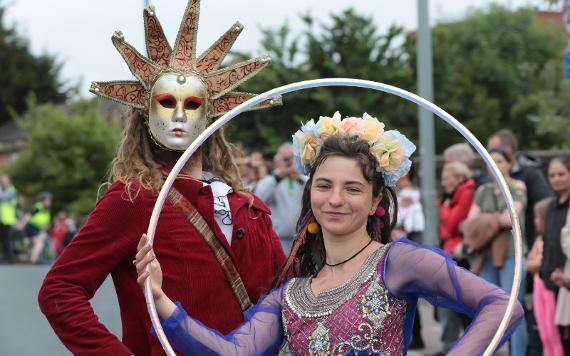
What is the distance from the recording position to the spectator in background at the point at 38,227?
26.6m

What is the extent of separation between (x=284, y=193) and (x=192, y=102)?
613cm

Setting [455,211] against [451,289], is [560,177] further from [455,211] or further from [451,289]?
[451,289]

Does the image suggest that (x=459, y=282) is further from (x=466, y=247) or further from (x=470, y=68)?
(x=470, y=68)

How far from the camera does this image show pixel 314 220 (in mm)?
3600

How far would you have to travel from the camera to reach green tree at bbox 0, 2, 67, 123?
57188mm

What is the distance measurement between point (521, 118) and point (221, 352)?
139 feet

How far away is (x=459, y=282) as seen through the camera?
3.19 meters

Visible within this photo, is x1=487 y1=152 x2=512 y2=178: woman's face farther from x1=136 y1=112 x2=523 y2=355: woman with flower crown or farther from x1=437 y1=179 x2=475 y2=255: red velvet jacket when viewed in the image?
x1=136 y1=112 x2=523 y2=355: woman with flower crown

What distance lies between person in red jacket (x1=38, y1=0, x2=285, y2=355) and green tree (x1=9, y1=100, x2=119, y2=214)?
3692 centimetres

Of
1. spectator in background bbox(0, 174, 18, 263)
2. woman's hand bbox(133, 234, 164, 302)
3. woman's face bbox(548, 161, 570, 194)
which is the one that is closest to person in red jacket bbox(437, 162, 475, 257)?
woman's face bbox(548, 161, 570, 194)

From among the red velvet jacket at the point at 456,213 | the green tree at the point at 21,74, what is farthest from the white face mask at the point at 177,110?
the green tree at the point at 21,74

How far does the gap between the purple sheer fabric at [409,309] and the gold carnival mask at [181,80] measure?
714 mm

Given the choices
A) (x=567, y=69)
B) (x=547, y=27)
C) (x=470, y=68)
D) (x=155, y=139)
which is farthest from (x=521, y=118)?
(x=155, y=139)

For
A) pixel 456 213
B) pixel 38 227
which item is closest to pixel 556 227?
pixel 456 213
